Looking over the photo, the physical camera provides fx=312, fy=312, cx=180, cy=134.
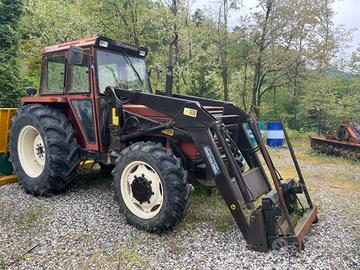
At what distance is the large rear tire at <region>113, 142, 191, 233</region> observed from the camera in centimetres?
341

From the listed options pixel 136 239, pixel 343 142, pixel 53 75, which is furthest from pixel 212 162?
pixel 343 142

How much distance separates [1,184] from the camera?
5312 mm

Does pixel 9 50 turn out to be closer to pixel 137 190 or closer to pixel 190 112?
pixel 137 190

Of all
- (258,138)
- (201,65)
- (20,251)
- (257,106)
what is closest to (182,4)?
(201,65)

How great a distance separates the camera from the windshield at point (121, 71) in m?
4.57

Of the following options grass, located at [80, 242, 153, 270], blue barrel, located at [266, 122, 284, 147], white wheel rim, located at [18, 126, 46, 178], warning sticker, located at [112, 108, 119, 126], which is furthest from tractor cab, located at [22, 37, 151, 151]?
blue barrel, located at [266, 122, 284, 147]

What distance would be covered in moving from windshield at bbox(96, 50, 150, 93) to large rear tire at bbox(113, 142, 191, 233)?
4.55 feet

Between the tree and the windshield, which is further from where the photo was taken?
the tree

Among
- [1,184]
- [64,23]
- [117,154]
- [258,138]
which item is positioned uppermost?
[64,23]

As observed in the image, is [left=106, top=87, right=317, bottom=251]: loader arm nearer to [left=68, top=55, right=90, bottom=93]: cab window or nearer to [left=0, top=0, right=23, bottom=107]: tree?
[left=68, top=55, right=90, bottom=93]: cab window

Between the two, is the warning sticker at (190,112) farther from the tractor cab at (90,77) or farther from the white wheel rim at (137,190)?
the tractor cab at (90,77)

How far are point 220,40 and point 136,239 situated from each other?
48.4ft

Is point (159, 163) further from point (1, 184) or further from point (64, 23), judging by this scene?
point (64, 23)

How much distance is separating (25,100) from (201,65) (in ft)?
39.0
